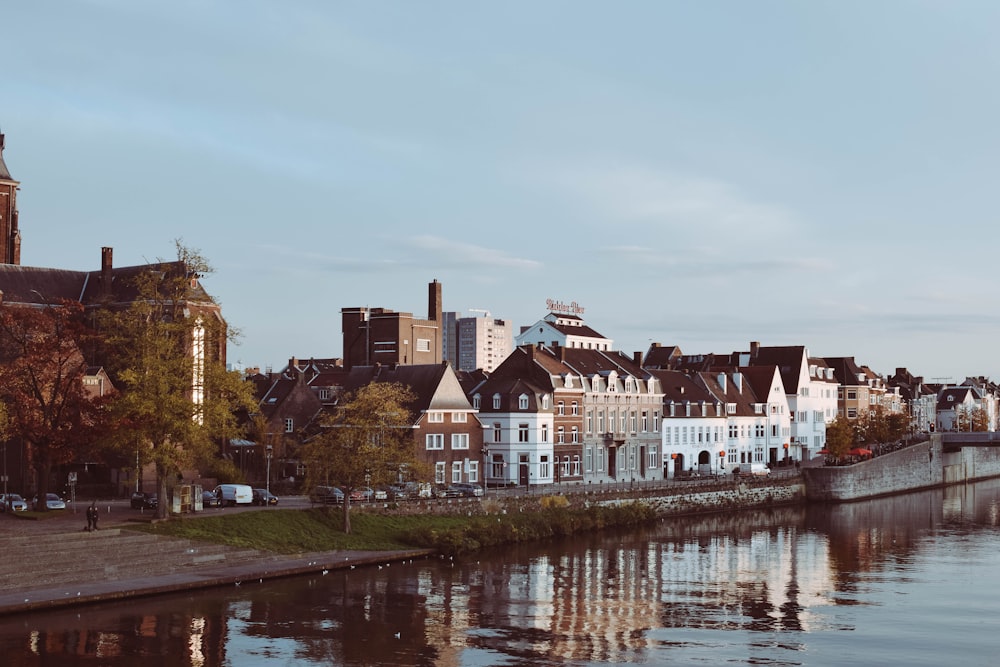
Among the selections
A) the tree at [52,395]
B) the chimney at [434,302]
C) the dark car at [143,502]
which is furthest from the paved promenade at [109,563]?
the chimney at [434,302]

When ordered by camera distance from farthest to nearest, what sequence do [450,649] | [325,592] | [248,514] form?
[248,514], [325,592], [450,649]

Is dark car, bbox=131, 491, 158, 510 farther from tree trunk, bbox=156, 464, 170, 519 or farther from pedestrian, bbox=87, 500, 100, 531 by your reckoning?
pedestrian, bbox=87, 500, 100, 531

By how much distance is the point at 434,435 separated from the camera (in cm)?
8556

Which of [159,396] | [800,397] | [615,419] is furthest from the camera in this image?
[800,397]

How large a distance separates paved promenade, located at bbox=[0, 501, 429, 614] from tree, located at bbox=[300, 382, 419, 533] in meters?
5.82

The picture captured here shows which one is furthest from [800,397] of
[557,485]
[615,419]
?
[557,485]

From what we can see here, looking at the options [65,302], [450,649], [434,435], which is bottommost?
[450,649]

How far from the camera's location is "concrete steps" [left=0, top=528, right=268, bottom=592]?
4612 cm

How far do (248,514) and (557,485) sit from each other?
33.8 m

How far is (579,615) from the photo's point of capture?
46375mm

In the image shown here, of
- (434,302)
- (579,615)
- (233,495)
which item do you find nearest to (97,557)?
(233,495)

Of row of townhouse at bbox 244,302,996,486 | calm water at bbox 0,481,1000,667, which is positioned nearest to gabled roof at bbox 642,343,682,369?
row of townhouse at bbox 244,302,996,486

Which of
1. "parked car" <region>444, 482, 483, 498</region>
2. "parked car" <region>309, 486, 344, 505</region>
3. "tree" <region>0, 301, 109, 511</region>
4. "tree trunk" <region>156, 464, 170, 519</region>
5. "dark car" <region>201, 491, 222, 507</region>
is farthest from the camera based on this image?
"parked car" <region>444, 482, 483, 498</region>

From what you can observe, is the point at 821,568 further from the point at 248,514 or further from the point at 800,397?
the point at 800,397
